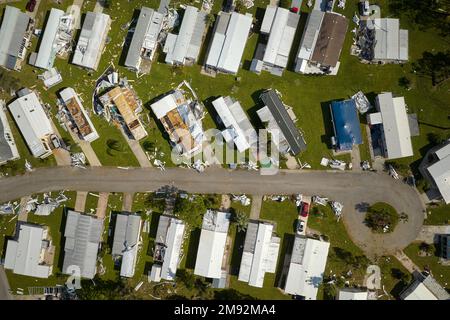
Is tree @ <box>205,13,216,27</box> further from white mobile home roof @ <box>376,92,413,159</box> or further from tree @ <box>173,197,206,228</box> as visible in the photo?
white mobile home roof @ <box>376,92,413,159</box>

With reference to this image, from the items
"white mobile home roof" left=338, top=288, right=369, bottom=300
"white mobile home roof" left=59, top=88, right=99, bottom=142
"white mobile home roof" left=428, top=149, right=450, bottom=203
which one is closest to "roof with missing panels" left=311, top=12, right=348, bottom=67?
"white mobile home roof" left=428, top=149, right=450, bottom=203

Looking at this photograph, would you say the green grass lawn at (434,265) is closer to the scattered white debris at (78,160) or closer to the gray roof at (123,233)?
the gray roof at (123,233)

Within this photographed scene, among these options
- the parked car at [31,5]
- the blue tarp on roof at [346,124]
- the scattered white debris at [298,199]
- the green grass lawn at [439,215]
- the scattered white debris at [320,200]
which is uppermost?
the parked car at [31,5]

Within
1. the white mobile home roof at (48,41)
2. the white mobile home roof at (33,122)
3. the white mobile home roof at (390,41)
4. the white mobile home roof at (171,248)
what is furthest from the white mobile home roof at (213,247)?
the white mobile home roof at (48,41)

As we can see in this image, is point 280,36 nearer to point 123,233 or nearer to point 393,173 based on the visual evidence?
point 393,173

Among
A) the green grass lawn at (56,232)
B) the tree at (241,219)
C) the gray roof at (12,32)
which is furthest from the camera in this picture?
the green grass lawn at (56,232)

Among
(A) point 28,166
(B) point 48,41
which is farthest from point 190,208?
(B) point 48,41

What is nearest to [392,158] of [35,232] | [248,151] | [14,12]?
[248,151]
